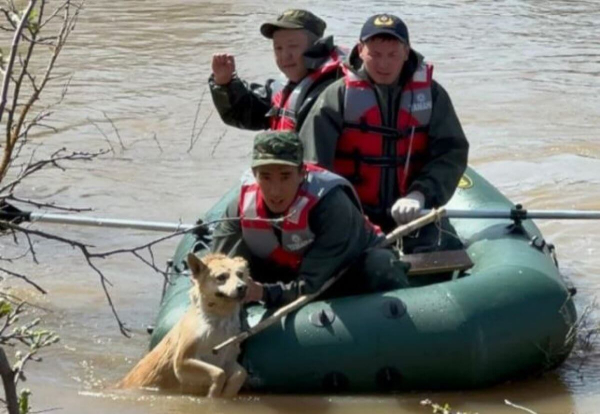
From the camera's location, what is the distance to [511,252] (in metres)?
6.50

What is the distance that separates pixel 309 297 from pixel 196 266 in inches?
20.8

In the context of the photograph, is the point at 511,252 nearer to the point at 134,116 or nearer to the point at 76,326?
the point at 76,326

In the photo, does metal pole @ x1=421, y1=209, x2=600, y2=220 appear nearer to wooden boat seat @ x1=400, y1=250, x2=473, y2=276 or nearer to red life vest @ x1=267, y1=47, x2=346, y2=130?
wooden boat seat @ x1=400, y1=250, x2=473, y2=276

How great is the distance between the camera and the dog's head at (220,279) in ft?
18.3

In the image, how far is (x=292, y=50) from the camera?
687 centimetres

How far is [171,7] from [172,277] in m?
13.2

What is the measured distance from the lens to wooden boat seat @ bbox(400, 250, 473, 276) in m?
6.34

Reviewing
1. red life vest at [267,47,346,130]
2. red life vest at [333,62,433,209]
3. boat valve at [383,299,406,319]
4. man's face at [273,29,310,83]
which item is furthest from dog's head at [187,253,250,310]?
man's face at [273,29,310,83]

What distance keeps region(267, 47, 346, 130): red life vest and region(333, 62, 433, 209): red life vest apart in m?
0.30

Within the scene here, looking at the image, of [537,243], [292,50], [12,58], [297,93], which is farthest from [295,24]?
[12,58]

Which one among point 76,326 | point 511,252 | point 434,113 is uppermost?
point 434,113

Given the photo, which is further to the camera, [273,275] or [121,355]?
[121,355]

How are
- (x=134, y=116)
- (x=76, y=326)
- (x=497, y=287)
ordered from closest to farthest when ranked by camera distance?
(x=497, y=287) → (x=76, y=326) → (x=134, y=116)

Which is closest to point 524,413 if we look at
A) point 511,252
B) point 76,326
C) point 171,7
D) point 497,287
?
point 497,287
